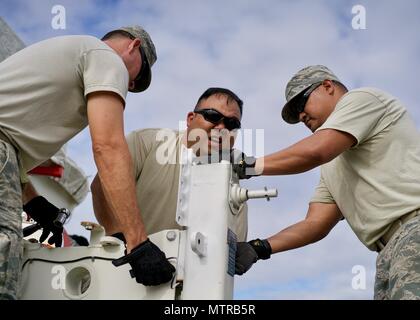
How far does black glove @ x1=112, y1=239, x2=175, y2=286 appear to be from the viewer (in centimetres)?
241

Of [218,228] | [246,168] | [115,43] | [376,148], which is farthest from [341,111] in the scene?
[115,43]

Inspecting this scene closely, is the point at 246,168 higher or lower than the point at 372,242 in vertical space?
higher

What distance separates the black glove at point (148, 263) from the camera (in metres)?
2.41

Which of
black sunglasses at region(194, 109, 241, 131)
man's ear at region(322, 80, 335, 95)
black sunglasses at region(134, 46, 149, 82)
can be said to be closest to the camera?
black sunglasses at region(134, 46, 149, 82)

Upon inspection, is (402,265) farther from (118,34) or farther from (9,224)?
(118,34)

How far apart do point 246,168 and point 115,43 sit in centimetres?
118

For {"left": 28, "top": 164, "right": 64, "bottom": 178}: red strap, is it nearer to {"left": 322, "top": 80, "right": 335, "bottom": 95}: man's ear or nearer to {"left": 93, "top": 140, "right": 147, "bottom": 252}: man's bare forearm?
{"left": 322, "top": 80, "right": 335, "bottom": 95}: man's ear

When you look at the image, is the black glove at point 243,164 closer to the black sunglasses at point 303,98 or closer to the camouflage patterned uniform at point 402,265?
the camouflage patterned uniform at point 402,265

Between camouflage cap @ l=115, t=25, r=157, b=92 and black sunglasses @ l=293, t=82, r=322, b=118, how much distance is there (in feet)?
3.50

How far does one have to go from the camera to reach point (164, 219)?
12.3 feet

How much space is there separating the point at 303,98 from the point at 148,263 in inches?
75.5

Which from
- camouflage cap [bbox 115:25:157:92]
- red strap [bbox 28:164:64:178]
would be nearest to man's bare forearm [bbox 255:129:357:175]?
camouflage cap [bbox 115:25:157:92]

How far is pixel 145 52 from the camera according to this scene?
3.47 m
